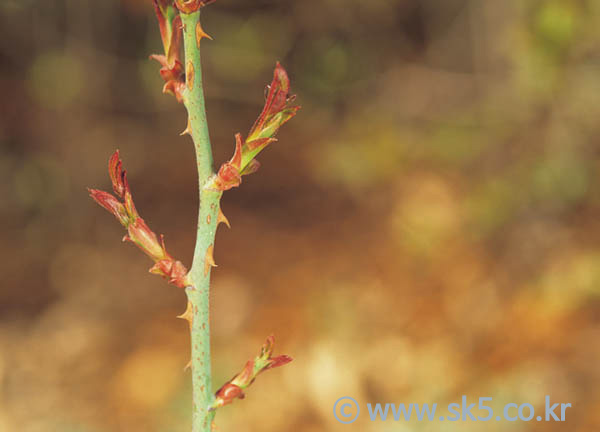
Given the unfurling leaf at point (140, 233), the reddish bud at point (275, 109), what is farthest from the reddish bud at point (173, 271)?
the reddish bud at point (275, 109)

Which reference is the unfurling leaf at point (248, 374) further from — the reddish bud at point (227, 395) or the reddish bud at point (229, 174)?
the reddish bud at point (229, 174)

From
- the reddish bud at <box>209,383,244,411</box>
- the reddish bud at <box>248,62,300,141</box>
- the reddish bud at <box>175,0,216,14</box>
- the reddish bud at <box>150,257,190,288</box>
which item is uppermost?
the reddish bud at <box>175,0,216,14</box>

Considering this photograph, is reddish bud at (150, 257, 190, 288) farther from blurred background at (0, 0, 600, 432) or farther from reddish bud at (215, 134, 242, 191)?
blurred background at (0, 0, 600, 432)

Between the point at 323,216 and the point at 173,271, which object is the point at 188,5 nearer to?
the point at 173,271

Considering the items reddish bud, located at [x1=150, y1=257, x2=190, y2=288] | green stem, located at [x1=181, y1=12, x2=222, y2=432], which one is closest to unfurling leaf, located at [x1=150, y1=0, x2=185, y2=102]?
green stem, located at [x1=181, y1=12, x2=222, y2=432]

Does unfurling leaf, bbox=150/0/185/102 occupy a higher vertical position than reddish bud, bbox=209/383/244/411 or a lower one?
higher

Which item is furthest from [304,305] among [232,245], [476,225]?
[476,225]
